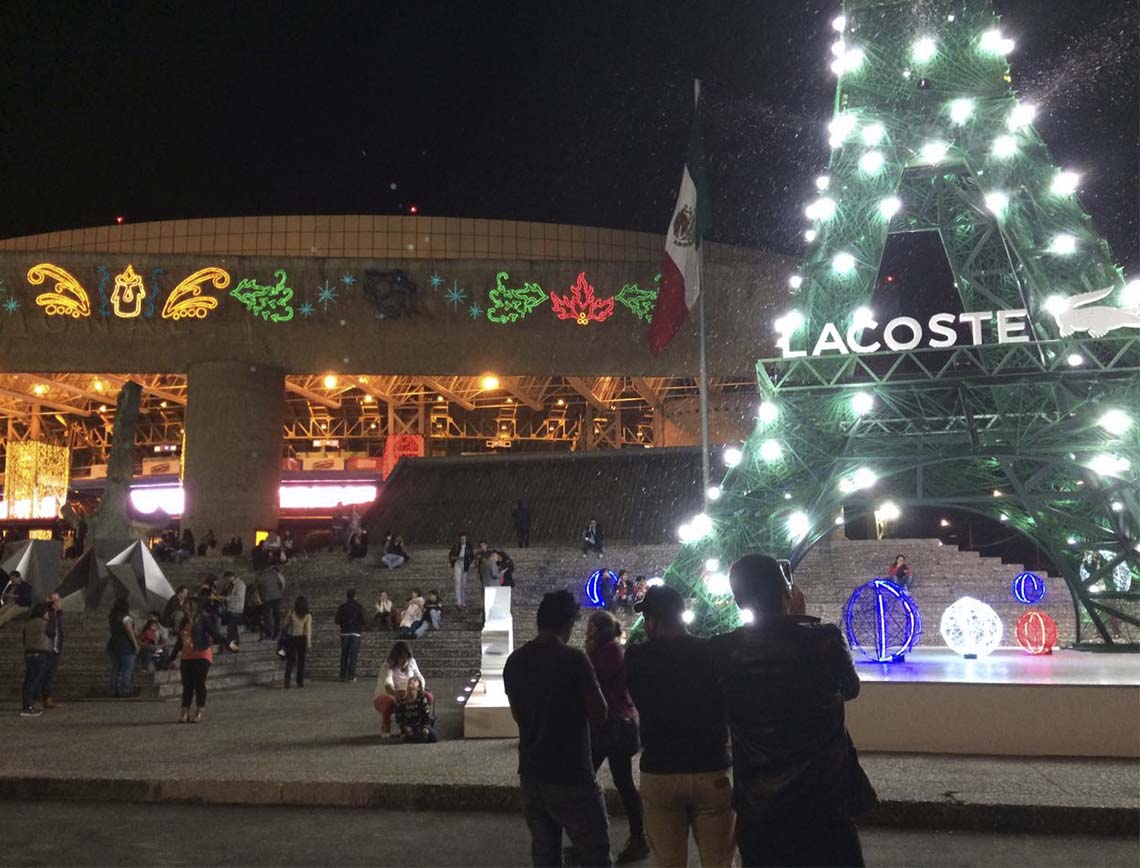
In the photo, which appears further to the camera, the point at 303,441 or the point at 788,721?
the point at 303,441

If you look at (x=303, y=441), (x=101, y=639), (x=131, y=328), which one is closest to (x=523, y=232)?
(x=303, y=441)

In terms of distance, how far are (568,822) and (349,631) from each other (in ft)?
48.9

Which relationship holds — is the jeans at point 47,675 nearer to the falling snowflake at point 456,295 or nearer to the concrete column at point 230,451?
the concrete column at point 230,451

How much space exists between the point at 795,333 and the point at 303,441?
45991 mm

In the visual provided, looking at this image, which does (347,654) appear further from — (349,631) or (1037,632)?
(1037,632)

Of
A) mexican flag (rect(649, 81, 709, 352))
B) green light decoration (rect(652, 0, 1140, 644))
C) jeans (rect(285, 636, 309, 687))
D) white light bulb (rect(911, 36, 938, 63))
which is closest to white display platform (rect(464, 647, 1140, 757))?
green light decoration (rect(652, 0, 1140, 644))

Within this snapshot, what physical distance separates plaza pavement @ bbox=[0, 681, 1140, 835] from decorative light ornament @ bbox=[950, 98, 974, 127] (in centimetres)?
687

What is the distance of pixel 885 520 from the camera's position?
36.2 metres

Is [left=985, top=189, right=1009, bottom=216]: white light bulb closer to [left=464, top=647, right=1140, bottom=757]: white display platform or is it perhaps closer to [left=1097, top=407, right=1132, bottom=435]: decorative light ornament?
[left=1097, top=407, right=1132, bottom=435]: decorative light ornament

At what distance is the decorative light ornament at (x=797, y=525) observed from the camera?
10859 mm

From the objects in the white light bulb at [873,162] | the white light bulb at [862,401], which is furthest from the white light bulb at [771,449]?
the white light bulb at [873,162]

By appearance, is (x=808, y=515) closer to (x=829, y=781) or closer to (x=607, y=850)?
(x=607, y=850)

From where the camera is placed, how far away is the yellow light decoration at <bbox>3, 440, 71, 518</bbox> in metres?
40.6

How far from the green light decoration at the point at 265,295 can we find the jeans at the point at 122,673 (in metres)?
19.1
